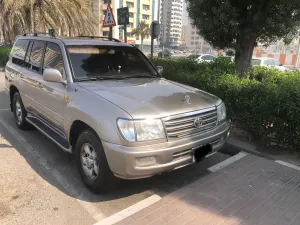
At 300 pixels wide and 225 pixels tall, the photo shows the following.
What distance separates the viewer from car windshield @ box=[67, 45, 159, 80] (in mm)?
4070

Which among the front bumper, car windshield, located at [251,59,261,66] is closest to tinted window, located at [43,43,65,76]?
the front bumper

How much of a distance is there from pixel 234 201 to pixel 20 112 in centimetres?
432

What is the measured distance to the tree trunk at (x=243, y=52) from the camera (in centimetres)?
651

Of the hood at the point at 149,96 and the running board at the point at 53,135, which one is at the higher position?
the hood at the point at 149,96

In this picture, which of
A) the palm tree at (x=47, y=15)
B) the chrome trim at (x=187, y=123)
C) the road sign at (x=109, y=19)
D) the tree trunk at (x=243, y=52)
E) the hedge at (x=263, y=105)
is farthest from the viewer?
the palm tree at (x=47, y=15)

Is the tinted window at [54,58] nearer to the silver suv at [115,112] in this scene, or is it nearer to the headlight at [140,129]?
the silver suv at [115,112]

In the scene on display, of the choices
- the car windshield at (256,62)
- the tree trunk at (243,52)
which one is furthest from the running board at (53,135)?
the car windshield at (256,62)

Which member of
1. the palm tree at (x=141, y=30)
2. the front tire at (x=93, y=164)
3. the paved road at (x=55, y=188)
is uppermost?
the palm tree at (x=141, y=30)

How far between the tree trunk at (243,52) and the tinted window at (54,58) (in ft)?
13.1

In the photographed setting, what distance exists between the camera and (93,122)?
10.5 feet

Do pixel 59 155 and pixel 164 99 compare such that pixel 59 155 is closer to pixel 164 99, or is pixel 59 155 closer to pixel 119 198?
pixel 119 198

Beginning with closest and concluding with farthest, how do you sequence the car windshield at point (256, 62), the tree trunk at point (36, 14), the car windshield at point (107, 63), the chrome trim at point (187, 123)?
the chrome trim at point (187, 123) → the car windshield at point (107, 63) → the car windshield at point (256, 62) → the tree trunk at point (36, 14)

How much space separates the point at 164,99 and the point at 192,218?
53.9 inches

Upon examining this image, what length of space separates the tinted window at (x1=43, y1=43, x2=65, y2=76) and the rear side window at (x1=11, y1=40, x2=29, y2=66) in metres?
1.13
